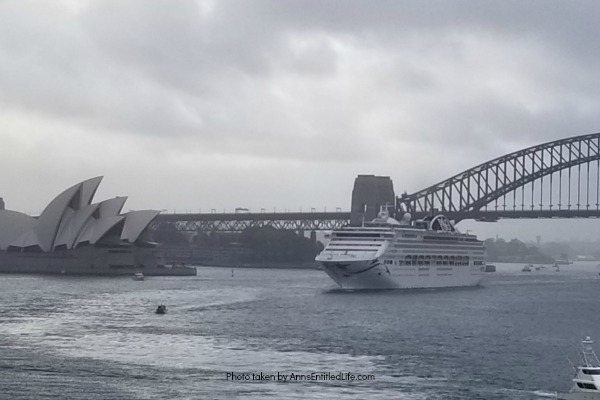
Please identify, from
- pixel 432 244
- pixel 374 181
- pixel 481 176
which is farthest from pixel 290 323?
pixel 374 181

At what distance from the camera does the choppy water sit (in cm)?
3288

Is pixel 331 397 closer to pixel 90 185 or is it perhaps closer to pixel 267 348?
pixel 267 348

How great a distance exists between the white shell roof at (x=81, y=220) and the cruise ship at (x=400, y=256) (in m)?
38.3

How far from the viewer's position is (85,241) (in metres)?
119

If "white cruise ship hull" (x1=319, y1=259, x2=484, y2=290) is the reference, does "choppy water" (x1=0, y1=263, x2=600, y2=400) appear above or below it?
below

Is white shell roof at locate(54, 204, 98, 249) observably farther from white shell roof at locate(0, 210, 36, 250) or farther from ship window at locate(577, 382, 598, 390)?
ship window at locate(577, 382, 598, 390)

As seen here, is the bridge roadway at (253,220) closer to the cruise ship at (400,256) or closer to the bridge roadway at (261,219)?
the bridge roadway at (261,219)

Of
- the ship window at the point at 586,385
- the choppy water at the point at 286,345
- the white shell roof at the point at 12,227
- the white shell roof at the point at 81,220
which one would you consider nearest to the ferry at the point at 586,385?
the ship window at the point at 586,385

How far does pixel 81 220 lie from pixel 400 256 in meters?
47.4

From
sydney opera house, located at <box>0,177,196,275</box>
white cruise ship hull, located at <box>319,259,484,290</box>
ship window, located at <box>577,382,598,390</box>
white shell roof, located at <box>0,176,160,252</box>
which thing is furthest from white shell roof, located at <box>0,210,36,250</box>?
ship window, located at <box>577,382,598,390</box>

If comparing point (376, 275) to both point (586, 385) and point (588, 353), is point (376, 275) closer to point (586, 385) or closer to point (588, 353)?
point (588, 353)

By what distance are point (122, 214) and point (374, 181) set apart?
55.7 metres

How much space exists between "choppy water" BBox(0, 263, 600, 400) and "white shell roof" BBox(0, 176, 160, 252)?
43746 mm

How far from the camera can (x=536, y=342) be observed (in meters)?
46.0
